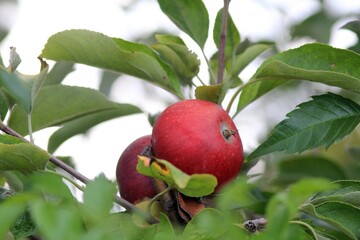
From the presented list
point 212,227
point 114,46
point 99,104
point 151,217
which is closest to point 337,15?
point 99,104

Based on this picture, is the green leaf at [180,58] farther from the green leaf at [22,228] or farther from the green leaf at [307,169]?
the green leaf at [307,169]

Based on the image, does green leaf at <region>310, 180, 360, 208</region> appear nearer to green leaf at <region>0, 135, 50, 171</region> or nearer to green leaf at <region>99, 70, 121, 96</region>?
green leaf at <region>0, 135, 50, 171</region>

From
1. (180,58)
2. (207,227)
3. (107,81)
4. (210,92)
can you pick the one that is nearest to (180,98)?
(180,58)

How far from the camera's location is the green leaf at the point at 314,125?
1354mm

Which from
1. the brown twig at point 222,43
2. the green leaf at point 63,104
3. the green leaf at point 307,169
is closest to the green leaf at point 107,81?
the green leaf at point 307,169

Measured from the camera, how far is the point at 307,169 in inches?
83.4

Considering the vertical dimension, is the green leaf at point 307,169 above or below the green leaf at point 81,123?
below

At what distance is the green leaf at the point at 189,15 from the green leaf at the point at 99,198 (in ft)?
2.61

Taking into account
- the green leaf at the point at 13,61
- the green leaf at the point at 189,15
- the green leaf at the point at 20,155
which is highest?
the green leaf at the point at 189,15

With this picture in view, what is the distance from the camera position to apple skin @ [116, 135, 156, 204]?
4.34ft

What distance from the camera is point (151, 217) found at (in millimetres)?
1212

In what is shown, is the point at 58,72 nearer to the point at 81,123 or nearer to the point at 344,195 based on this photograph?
the point at 81,123

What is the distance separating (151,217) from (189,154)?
4.4 inches

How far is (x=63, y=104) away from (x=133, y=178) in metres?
0.35
